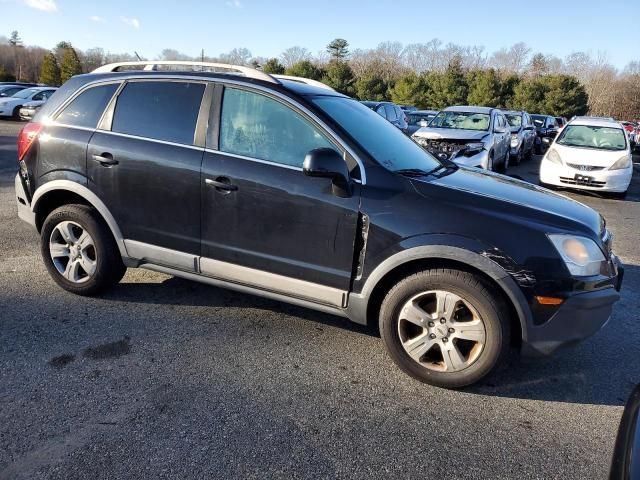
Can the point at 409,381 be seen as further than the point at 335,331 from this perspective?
No

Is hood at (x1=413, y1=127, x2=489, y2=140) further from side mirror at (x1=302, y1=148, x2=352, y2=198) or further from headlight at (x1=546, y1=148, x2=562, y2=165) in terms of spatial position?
side mirror at (x1=302, y1=148, x2=352, y2=198)

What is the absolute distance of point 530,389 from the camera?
10.4 feet

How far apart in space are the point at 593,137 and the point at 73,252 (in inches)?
448

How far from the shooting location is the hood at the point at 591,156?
1053cm

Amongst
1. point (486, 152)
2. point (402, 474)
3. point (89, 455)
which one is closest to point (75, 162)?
point (89, 455)

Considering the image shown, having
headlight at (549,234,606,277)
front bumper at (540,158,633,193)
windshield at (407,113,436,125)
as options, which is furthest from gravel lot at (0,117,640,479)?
windshield at (407,113,436,125)

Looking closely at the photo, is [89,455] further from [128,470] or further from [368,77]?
[368,77]

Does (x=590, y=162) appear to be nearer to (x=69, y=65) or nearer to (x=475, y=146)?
(x=475, y=146)

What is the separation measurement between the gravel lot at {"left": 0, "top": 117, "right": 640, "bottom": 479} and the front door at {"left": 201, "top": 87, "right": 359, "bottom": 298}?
53 cm

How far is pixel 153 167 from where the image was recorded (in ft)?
12.0

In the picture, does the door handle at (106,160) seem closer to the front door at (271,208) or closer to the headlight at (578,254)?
the front door at (271,208)

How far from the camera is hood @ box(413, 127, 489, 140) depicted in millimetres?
11016

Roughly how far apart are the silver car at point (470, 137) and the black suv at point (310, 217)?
21.8 ft

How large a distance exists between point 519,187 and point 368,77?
43.9 metres
